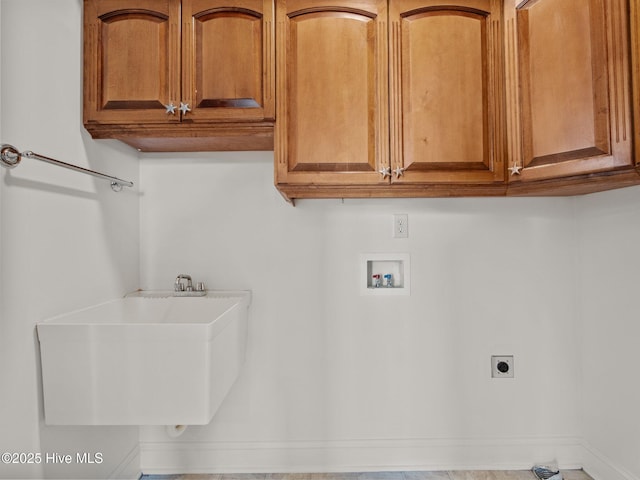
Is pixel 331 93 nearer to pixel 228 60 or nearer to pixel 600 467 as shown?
pixel 228 60

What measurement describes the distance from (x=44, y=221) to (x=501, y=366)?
2016mm

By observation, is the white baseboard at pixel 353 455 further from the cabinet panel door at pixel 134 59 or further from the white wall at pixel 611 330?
the cabinet panel door at pixel 134 59

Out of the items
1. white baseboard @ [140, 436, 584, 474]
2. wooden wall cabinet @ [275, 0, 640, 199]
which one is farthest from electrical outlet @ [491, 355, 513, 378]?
wooden wall cabinet @ [275, 0, 640, 199]

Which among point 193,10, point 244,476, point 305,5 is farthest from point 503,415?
point 193,10

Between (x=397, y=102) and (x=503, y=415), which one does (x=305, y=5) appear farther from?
(x=503, y=415)

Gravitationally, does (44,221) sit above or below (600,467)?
above

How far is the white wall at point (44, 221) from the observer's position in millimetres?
1115

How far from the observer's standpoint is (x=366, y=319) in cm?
188

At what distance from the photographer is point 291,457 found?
1855 mm

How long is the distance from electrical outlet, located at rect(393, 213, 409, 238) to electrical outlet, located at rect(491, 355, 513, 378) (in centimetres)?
75

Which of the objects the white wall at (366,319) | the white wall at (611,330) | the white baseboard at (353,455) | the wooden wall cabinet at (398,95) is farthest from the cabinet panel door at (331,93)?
the white baseboard at (353,455)

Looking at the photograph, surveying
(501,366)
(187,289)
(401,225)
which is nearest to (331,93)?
(401,225)

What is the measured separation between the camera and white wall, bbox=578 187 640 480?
156 centimetres

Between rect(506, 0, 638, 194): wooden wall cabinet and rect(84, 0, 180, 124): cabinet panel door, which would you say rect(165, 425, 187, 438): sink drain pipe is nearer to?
rect(84, 0, 180, 124): cabinet panel door
